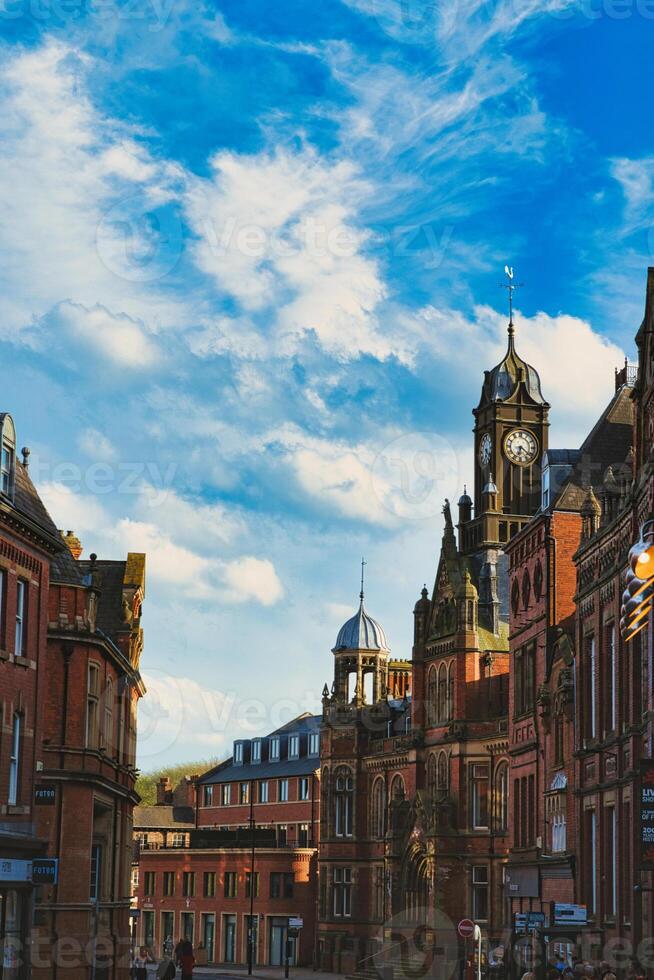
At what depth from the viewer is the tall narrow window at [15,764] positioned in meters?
36.3

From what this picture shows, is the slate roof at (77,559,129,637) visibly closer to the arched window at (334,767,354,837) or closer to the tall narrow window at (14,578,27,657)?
the tall narrow window at (14,578,27,657)

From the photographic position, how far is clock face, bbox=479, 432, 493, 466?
8544cm

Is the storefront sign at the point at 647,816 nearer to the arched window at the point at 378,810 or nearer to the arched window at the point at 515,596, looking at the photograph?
the arched window at the point at 515,596

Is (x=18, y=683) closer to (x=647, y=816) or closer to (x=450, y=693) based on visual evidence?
(x=647, y=816)

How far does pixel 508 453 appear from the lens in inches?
3349

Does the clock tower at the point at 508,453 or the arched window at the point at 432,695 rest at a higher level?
the clock tower at the point at 508,453

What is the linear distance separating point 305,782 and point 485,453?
3091 centimetres

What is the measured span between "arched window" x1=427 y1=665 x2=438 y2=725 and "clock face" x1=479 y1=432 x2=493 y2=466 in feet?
41.2

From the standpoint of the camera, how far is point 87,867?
42.7 m

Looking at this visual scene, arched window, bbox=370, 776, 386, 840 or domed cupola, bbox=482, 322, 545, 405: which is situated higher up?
domed cupola, bbox=482, 322, 545, 405

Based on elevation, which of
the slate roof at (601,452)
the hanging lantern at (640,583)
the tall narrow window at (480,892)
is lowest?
the tall narrow window at (480,892)

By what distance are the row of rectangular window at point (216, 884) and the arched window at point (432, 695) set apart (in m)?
22.3

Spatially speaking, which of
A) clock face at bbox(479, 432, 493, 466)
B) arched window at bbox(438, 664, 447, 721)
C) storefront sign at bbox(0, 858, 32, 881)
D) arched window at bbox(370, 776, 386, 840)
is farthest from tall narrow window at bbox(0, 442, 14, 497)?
arched window at bbox(370, 776, 386, 840)

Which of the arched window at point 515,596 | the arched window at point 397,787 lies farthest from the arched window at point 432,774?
the arched window at point 515,596
